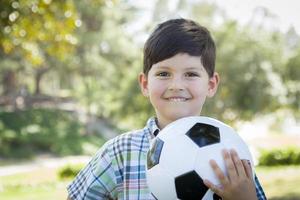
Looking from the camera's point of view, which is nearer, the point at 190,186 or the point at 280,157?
the point at 190,186

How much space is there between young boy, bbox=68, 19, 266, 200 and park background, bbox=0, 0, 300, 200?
6102mm

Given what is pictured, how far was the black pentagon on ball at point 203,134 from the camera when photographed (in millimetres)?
2107

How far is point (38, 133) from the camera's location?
32.2 meters

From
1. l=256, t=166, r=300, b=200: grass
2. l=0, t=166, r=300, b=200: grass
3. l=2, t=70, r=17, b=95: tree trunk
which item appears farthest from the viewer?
l=2, t=70, r=17, b=95: tree trunk

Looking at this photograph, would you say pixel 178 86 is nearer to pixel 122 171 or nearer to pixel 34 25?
pixel 122 171

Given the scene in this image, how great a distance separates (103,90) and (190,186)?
3380cm

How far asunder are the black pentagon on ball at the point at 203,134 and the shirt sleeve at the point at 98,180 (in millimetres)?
473

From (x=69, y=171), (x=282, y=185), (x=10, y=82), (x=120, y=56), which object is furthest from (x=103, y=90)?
(x=282, y=185)

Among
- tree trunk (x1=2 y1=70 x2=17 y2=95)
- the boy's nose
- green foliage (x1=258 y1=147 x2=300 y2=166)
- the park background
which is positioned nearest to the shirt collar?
the boy's nose

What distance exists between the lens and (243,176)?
202 cm

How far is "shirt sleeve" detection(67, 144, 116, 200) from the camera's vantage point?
7.87 ft

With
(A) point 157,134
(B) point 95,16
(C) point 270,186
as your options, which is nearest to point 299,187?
(C) point 270,186

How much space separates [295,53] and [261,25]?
2.34 m

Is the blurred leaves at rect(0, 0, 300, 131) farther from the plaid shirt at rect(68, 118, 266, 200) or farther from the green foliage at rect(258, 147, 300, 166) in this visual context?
the green foliage at rect(258, 147, 300, 166)
